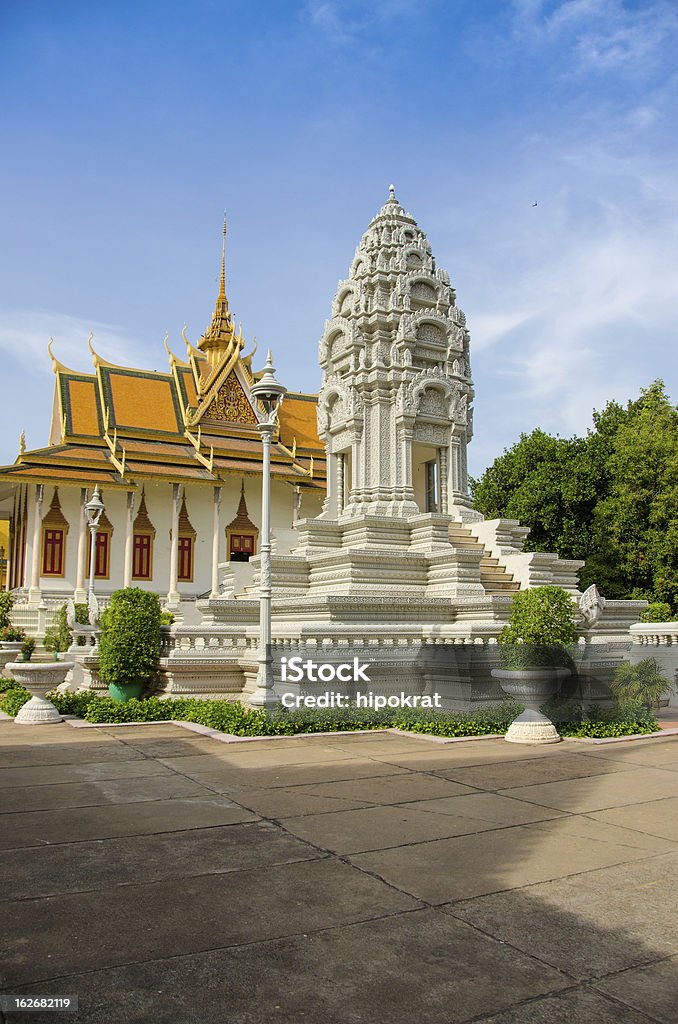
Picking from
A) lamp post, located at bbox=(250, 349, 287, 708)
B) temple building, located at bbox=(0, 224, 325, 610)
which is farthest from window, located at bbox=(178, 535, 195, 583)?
lamp post, located at bbox=(250, 349, 287, 708)

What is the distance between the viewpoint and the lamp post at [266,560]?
1130 centimetres

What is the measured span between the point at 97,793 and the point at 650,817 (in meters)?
4.35

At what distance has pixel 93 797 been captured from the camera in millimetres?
6637

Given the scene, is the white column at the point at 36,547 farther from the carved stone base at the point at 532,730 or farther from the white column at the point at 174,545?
the carved stone base at the point at 532,730

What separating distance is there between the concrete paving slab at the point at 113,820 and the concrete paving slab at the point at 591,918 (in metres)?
2.33

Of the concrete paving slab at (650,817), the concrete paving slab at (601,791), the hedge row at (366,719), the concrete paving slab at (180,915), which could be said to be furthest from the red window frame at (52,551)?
the concrete paving slab at (180,915)

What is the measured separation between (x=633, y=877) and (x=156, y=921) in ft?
8.58

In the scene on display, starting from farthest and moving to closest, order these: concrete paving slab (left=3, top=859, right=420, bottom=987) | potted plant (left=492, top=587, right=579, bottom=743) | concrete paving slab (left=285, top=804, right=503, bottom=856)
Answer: potted plant (left=492, top=587, right=579, bottom=743) < concrete paving slab (left=285, top=804, right=503, bottom=856) < concrete paving slab (left=3, top=859, right=420, bottom=987)

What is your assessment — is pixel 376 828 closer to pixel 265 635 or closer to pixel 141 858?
pixel 141 858

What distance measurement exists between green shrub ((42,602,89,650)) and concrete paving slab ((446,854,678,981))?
21.1 m

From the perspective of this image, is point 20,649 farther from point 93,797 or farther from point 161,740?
point 93,797

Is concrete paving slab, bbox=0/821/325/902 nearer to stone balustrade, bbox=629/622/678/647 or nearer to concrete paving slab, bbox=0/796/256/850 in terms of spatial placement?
concrete paving slab, bbox=0/796/256/850

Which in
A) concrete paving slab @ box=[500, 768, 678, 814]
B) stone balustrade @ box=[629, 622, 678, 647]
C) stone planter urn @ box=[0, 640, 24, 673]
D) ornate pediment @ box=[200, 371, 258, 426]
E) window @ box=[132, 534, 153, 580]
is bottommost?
concrete paving slab @ box=[500, 768, 678, 814]

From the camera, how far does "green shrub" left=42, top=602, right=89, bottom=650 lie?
24.4 metres
